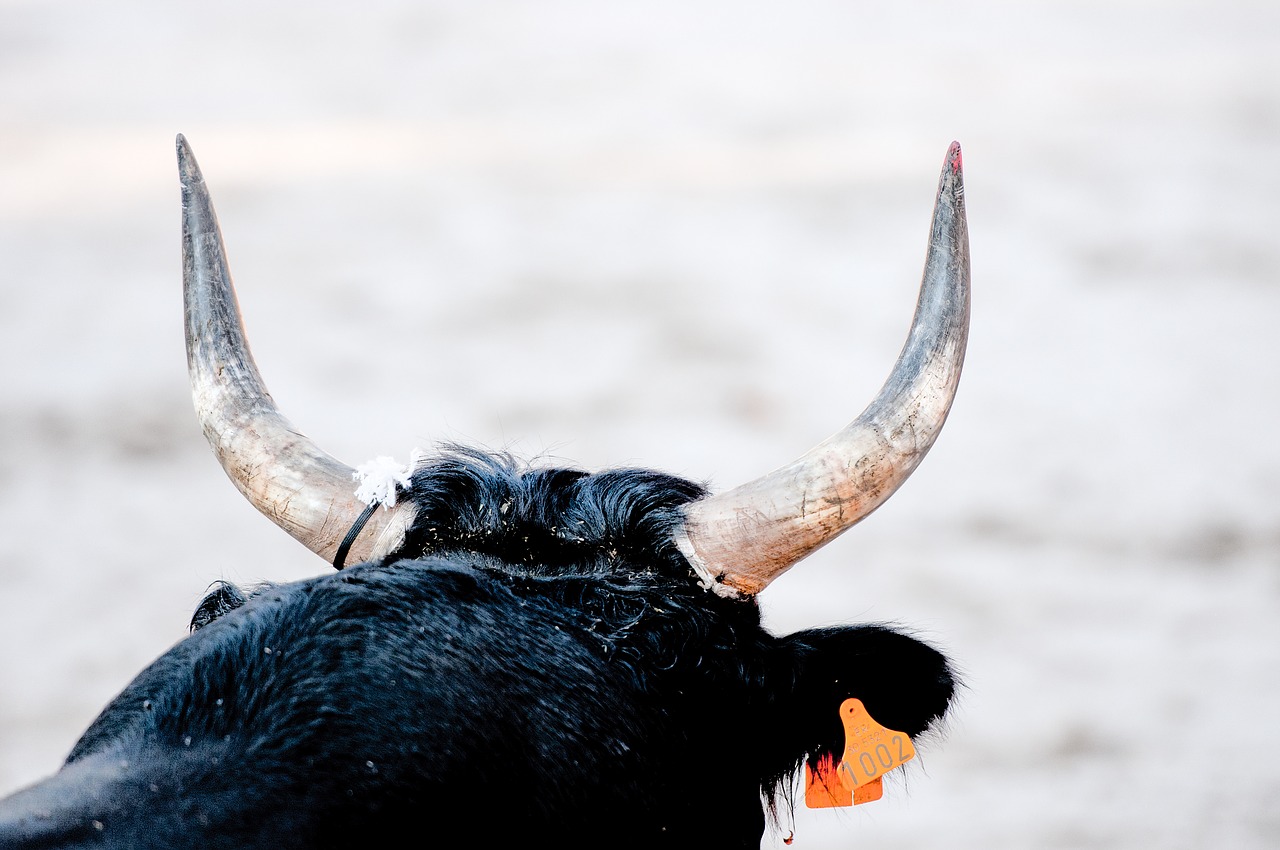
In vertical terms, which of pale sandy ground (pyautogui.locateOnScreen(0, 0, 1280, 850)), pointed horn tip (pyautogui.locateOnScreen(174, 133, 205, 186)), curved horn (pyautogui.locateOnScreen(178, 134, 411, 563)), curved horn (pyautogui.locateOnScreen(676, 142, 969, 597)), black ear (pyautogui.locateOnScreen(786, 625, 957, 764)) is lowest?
black ear (pyautogui.locateOnScreen(786, 625, 957, 764))

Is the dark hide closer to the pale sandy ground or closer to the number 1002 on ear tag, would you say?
the number 1002 on ear tag

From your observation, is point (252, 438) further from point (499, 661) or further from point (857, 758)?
point (857, 758)

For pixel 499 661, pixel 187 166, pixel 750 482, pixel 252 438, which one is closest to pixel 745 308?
pixel 187 166

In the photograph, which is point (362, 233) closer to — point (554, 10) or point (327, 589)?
point (554, 10)

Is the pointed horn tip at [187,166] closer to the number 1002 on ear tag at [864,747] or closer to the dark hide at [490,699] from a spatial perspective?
the dark hide at [490,699]

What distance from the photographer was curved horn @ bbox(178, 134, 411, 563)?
8.45 ft

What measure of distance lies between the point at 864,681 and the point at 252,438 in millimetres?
1271

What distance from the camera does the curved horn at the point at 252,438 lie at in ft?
8.45

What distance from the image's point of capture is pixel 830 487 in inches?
90.9

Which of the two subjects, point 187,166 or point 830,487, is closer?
point 830,487

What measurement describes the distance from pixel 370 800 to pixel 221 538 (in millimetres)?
6515

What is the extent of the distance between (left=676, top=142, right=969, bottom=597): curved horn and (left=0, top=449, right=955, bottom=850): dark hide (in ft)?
0.21

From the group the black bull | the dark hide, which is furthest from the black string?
the dark hide

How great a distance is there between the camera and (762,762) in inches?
94.7
